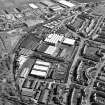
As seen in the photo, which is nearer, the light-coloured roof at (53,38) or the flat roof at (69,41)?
the flat roof at (69,41)

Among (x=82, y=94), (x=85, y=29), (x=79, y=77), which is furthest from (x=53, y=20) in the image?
(x=82, y=94)

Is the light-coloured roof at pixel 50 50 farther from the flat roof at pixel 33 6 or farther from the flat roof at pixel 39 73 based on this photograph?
the flat roof at pixel 33 6

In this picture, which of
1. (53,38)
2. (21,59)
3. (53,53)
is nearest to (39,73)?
(21,59)

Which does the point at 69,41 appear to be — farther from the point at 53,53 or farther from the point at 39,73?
the point at 39,73

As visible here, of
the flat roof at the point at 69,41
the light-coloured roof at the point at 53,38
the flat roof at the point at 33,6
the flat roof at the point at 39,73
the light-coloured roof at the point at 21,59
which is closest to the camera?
the flat roof at the point at 39,73

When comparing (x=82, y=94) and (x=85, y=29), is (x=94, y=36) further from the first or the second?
(x=82, y=94)

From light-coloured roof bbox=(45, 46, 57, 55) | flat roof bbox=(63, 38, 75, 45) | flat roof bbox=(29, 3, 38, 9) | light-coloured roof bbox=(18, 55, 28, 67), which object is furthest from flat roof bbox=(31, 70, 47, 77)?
flat roof bbox=(29, 3, 38, 9)

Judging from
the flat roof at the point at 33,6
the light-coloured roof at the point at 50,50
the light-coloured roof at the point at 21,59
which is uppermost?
the flat roof at the point at 33,6

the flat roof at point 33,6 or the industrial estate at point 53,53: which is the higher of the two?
the flat roof at point 33,6

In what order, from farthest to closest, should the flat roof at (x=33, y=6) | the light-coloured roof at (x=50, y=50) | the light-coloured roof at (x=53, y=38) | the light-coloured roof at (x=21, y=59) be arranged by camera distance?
the flat roof at (x=33, y=6)
the light-coloured roof at (x=53, y=38)
the light-coloured roof at (x=50, y=50)
the light-coloured roof at (x=21, y=59)

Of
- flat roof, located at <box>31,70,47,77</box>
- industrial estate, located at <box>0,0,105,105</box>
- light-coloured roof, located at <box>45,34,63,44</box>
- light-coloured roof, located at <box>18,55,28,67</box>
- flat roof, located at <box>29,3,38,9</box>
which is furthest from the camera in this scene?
flat roof, located at <box>29,3,38,9</box>

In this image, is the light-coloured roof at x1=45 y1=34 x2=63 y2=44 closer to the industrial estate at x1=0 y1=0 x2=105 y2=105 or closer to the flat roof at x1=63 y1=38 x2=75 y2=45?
the industrial estate at x1=0 y1=0 x2=105 y2=105

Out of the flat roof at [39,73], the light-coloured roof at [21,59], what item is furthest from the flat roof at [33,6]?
the flat roof at [39,73]
